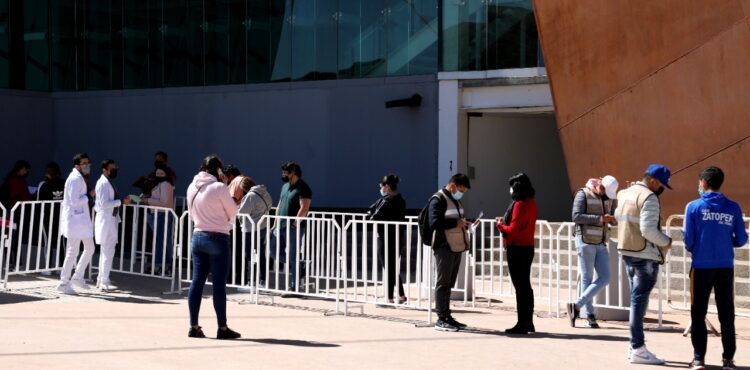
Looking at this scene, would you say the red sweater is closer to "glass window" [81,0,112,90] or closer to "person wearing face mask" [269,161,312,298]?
"person wearing face mask" [269,161,312,298]

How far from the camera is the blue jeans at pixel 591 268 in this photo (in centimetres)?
1280

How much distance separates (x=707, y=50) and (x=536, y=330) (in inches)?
200

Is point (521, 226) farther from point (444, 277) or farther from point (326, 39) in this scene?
point (326, 39)

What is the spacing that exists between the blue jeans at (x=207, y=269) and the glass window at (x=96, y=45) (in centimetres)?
1913

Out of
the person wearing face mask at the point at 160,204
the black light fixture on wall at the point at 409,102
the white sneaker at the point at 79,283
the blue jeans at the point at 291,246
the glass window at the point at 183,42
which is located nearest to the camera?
the blue jeans at the point at 291,246

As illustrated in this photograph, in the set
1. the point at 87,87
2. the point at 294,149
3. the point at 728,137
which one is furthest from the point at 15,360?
the point at 87,87

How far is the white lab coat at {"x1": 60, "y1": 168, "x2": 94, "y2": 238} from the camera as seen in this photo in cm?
1498

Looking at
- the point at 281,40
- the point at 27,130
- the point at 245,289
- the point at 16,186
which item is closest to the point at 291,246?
the point at 245,289

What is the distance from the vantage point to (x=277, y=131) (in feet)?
88.9

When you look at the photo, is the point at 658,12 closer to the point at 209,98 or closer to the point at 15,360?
the point at 15,360

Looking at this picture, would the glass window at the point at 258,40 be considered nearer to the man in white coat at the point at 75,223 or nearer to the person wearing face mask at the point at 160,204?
the person wearing face mask at the point at 160,204

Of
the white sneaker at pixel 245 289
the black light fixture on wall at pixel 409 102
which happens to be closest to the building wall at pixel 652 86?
the white sneaker at pixel 245 289

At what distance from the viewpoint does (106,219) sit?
605 inches

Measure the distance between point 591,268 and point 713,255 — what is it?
9.98ft
